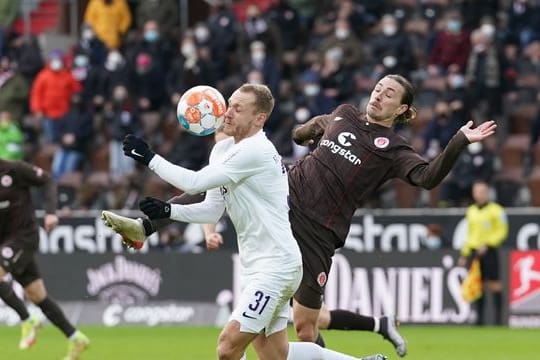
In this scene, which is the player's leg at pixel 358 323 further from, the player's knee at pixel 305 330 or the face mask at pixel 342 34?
the face mask at pixel 342 34

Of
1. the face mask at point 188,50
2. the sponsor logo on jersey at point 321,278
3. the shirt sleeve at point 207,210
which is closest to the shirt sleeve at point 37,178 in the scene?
the sponsor logo on jersey at point 321,278

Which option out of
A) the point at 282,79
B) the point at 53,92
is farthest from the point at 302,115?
the point at 53,92

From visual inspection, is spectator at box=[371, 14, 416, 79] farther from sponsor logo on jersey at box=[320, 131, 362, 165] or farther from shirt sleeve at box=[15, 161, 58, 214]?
sponsor logo on jersey at box=[320, 131, 362, 165]

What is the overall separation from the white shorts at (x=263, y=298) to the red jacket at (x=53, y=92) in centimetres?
1609

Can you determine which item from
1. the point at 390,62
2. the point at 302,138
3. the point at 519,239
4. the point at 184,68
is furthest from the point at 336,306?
the point at 302,138

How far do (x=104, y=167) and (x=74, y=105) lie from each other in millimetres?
1262

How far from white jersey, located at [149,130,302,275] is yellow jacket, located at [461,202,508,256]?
9.89m

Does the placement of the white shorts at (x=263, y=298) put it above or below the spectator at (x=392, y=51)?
below

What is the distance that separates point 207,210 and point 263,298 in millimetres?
792

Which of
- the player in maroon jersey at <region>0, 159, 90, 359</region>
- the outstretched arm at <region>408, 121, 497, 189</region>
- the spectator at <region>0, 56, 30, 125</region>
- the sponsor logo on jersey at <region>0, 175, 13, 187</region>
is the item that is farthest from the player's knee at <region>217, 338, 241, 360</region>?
the spectator at <region>0, 56, 30, 125</region>

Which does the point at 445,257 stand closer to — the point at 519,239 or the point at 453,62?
the point at 519,239

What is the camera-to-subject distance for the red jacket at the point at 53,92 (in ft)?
80.5

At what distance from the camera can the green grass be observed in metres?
14.2

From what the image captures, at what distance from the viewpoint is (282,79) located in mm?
23922
